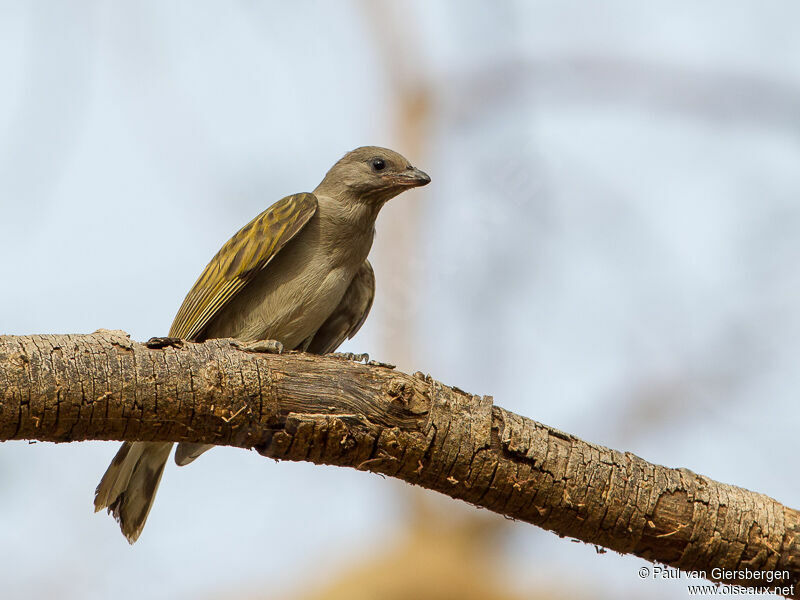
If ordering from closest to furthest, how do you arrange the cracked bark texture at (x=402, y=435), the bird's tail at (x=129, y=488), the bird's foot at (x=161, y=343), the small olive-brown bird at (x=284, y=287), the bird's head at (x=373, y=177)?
1. the cracked bark texture at (x=402, y=435)
2. the bird's foot at (x=161, y=343)
3. the bird's tail at (x=129, y=488)
4. the small olive-brown bird at (x=284, y=287)
5. the bird's head at (x=373, y=177)

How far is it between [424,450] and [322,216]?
9.24ft

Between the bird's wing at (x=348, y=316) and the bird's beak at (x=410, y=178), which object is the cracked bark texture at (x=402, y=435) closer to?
the bird's wing at (x=348, y=316)

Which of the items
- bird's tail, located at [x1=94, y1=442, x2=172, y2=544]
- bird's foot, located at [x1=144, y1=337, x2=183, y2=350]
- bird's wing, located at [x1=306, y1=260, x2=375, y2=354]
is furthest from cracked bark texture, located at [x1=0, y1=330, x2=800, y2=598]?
bird's wing, located at [x1=306, y1=260, x2=375, y2=354]

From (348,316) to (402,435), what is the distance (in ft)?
8.98

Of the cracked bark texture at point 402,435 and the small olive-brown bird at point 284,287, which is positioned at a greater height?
the small olive-brown bird at point 284,287

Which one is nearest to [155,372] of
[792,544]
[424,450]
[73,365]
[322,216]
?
[73,365]

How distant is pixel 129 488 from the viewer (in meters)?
5.11

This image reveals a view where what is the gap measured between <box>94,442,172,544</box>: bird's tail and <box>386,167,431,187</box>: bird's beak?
2.46 metres

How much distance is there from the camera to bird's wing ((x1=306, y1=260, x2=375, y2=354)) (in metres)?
6.21

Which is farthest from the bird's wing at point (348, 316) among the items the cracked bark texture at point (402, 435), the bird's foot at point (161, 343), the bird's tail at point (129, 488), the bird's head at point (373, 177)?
the bird's foot at point (161, 343)

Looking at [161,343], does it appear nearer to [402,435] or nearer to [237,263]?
[402,435]

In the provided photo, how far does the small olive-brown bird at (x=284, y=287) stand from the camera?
5.57 metres

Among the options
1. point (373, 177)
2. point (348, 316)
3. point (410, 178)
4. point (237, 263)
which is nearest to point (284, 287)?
point (237, 263)

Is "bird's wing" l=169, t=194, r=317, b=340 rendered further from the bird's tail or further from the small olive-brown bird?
the bird's tail
